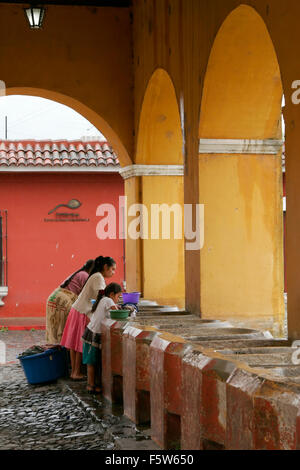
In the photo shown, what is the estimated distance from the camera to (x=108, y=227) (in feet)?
51.2

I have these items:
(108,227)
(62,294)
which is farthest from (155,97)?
(108,227)

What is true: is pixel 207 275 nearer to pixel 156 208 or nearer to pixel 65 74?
pixel 156 208

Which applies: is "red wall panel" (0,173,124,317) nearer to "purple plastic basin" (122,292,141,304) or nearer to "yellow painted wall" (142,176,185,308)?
"yellow painted wall" (142,176,185,308)

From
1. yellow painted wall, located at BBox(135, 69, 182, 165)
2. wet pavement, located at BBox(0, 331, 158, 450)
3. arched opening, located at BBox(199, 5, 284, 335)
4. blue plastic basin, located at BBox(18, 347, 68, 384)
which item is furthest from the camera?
yellow painted wall, located at BBox(135, 69, 182, 165)

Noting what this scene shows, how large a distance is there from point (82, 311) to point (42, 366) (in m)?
0.80

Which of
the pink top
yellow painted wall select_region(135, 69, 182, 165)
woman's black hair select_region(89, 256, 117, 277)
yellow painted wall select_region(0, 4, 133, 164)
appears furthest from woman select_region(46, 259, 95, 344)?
yellow painted wall select_region(0, 4, 133, 164)

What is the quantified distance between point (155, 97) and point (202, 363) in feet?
19.2

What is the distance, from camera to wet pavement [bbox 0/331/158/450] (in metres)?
5.49

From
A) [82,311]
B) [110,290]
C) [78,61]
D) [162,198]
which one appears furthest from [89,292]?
[78,61]

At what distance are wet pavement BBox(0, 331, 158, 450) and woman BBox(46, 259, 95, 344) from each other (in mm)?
688

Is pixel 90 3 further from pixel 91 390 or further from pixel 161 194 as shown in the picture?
pixel 91 390

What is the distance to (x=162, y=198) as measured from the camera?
9.88m

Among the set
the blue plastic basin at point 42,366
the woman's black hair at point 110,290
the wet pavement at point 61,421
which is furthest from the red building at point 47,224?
the woman's black hair at point 110,290

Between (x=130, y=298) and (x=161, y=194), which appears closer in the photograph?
(x=130, y=298)
